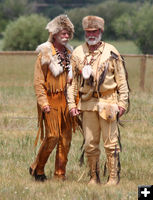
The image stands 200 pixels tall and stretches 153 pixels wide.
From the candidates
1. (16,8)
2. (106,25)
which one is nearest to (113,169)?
(106,25)

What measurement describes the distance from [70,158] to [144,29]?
1226 inches

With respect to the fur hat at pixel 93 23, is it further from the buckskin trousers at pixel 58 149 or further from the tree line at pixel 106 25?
the tree line at pixel 106 25

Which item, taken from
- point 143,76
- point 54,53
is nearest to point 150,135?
point 54,53

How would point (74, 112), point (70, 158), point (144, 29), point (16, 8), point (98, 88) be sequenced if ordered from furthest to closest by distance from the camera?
Answer: point (16, 8) < point (144, 29) < point (70, 158) < point (74, 112) < point (98, 88)

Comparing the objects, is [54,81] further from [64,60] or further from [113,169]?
[113,169]

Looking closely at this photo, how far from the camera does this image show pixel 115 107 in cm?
727

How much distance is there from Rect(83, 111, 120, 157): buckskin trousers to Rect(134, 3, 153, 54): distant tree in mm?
23763

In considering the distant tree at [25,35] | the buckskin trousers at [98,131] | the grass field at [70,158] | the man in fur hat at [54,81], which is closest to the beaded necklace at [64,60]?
the man in fur hat at [54,81]

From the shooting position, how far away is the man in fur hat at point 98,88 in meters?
7.21

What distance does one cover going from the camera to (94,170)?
7.61 metres

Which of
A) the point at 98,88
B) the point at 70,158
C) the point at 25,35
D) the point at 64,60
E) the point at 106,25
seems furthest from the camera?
the point at 25,35

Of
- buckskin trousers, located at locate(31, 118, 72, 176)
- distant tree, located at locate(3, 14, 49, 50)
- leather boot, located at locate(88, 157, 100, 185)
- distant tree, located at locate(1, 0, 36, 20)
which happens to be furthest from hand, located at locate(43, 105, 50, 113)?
distant tree, located at locate(1, 0, 36, 20)

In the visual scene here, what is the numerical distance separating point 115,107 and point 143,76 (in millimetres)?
11355

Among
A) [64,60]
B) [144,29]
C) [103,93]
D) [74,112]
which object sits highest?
[144,29]
